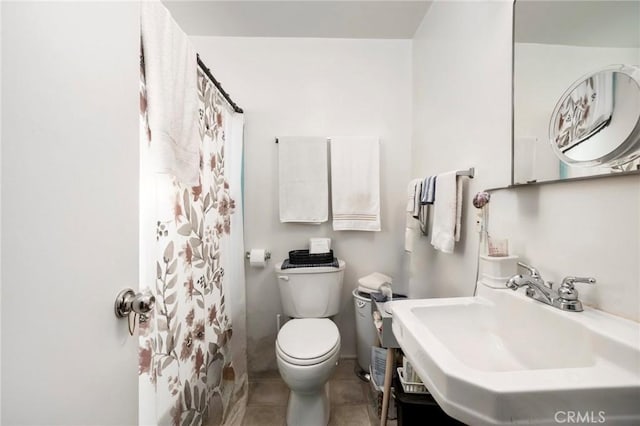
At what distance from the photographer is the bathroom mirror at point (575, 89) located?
0.59 metres

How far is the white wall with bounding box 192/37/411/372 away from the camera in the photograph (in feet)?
5.69

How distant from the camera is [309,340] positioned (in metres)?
1.26

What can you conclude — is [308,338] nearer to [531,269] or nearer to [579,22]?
[531,269]

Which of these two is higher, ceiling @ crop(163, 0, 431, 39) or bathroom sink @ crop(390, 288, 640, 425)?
ceiling @ crop(163, 0, 431, 39)

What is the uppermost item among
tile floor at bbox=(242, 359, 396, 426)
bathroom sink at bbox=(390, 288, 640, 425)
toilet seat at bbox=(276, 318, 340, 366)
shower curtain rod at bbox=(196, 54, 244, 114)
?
shower curtain rod at bbox=(196, 54, 244, 114)

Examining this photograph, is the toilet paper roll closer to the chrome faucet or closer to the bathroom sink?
the bathroom sink

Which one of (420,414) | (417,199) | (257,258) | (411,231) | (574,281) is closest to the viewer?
(574,281)

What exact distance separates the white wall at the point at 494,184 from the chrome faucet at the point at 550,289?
0.05 metres


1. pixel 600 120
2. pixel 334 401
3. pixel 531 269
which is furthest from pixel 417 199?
pixel 334 401

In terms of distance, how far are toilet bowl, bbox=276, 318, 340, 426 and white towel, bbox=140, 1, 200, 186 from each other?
0.90 m

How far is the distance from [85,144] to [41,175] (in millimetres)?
92

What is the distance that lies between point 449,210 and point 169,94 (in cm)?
120

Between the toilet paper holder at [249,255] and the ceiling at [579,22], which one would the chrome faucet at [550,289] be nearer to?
the ceiling at [579,22]

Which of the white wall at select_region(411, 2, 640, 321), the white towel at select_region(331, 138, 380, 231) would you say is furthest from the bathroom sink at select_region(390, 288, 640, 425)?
the white towel at select_region(331, 138, 380, 231)
